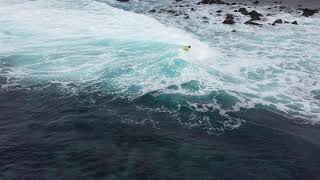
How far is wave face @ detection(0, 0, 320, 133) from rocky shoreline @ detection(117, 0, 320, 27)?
1.51 m

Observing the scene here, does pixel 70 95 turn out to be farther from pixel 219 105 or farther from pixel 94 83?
pixel 219 105

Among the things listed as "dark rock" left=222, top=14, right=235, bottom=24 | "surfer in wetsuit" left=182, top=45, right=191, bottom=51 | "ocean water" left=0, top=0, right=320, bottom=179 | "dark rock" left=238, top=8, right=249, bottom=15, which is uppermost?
"dark rock" left=238, top=8, right=249, bottom=15

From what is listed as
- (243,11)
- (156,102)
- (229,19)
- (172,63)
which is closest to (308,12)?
(243,11)

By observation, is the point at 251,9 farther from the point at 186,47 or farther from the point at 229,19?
the point at 186,47

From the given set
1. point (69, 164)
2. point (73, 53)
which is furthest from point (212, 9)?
point (69, 164)

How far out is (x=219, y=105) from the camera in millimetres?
12078

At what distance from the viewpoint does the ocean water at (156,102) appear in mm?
9180

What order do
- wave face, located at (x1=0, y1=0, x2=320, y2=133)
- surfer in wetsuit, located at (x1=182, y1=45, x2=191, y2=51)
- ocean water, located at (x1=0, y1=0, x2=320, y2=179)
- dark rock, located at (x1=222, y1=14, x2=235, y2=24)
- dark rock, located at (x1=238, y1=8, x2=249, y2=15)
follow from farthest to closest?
dark rock, located at (x1=238, y1=8, x2=249, y2=15) → dark rock, located at (x1=222, y1=14, x2=235, y2=24) → surfer in wetsuit, located at (x1=182, y1=45, x2=191, y2=51) → wave face, located at (x1=0, y1=0, x2=320, y2=133) → ocean water, located at (x1=0, y1=0, x2=320, y2=179)

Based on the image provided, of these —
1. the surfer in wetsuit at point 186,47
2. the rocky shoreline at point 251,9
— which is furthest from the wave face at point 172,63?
the rocky shoreline at point 251,9

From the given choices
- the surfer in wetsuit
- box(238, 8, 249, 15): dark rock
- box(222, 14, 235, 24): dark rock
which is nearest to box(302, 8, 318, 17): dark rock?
box(238, 8, 249, 15): dark rock

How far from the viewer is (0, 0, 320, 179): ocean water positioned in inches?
361

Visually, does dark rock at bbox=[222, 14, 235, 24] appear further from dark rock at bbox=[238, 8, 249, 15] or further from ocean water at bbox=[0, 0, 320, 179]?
ocean water at bbox=[0, 0, 320, 179]

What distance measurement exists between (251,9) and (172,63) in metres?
14.4

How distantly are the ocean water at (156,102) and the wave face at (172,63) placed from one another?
0.05m
